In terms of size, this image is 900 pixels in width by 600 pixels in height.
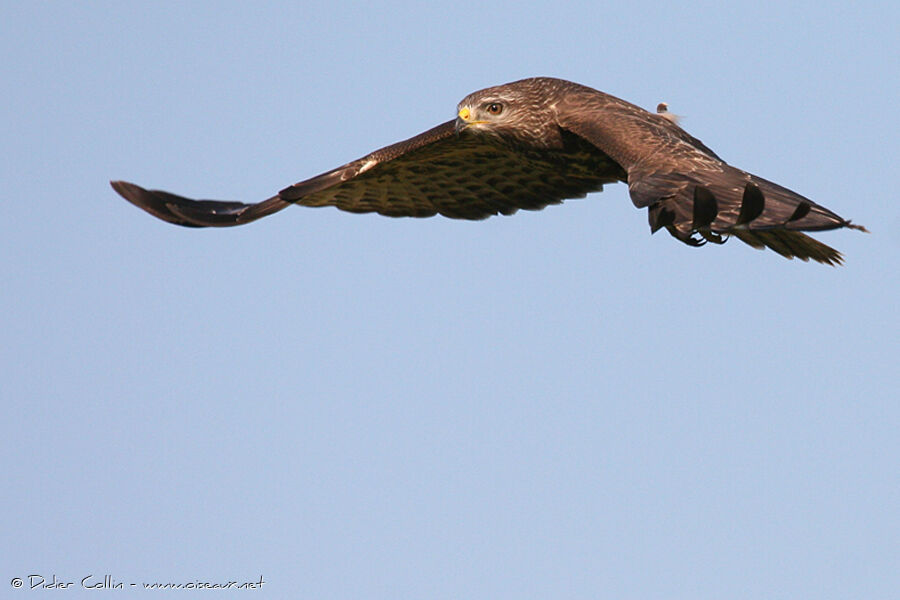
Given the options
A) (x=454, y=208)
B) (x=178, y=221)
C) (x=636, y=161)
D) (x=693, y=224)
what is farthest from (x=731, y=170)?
(x=178, y=221)

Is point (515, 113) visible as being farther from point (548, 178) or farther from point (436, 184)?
point (436, 184)

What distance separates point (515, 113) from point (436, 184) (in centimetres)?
201

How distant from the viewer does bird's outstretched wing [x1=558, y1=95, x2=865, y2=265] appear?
32.2 feet

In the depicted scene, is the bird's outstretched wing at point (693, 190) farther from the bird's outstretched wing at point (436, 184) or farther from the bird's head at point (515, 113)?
the bird's outstretched wing at point (436, 184)

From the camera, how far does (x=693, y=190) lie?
1037 centimetres

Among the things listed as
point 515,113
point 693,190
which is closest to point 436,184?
point 515,113

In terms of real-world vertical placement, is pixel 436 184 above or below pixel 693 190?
above

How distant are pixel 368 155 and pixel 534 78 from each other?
202 cm

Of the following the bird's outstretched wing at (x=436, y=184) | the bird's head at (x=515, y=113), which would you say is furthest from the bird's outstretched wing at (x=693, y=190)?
the bird's outstretched wing at (x=436, y=184)

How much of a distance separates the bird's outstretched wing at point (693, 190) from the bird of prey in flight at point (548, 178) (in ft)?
0.03

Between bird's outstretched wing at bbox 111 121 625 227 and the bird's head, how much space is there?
17 cm

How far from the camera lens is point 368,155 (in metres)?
14.5

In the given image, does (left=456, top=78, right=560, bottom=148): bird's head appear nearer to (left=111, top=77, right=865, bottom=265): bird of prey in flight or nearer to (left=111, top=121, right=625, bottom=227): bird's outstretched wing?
(left=111, top=77, right=865, bottom=265): bird of prey in flight

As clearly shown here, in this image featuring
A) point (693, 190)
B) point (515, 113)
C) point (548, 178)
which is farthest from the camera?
point (548, 178)
